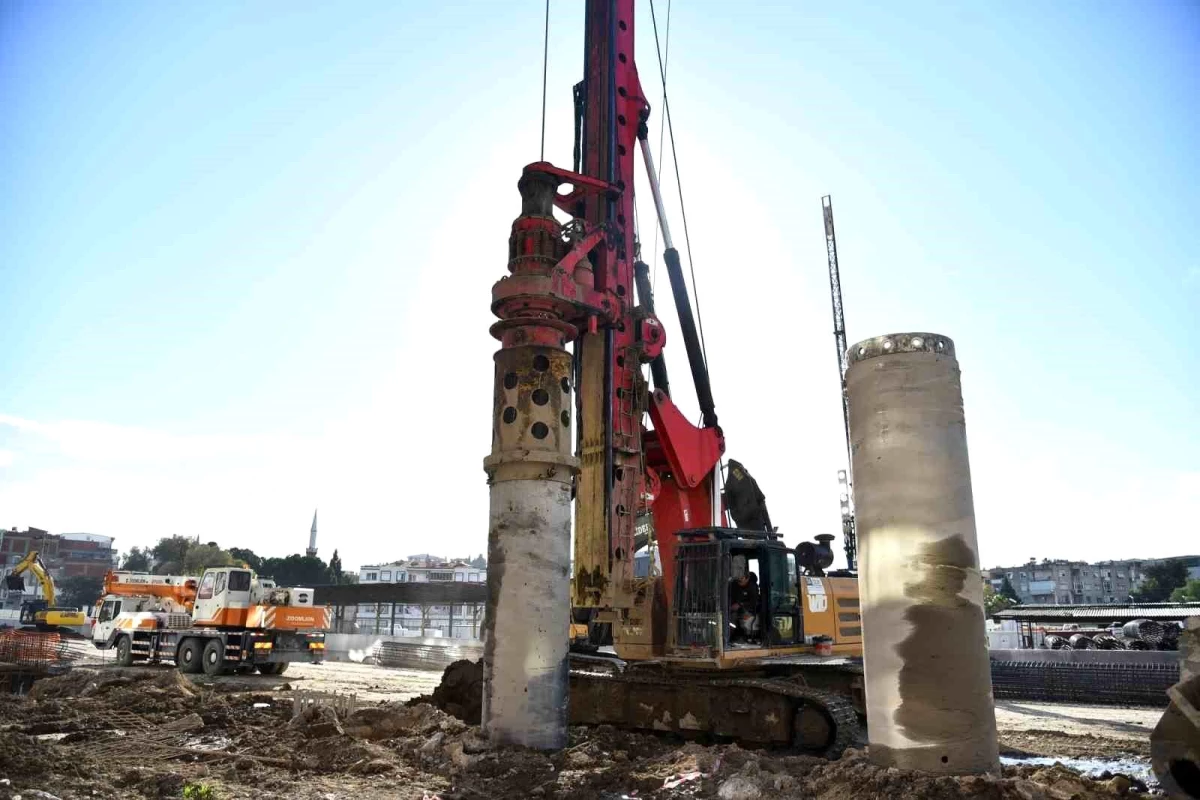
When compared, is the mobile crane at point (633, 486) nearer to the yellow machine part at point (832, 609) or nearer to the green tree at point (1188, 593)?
the yellow machine part at point (832, 609)

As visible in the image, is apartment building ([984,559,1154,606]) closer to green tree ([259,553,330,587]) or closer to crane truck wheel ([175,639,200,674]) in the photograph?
green tree ([259,553,330,587])

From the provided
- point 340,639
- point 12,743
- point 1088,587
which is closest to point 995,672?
point 12,743

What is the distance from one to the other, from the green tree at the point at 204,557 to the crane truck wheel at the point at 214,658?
194 ft

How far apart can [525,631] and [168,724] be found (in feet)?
19.1

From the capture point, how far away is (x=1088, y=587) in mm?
110812

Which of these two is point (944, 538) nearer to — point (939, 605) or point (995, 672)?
point (939, 605)

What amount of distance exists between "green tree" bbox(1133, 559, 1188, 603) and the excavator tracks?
9467 cm

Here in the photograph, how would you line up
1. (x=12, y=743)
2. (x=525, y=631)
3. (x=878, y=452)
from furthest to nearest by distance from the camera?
(x=525, y=631)
(x=12, y=743)
(x=878, y=452)

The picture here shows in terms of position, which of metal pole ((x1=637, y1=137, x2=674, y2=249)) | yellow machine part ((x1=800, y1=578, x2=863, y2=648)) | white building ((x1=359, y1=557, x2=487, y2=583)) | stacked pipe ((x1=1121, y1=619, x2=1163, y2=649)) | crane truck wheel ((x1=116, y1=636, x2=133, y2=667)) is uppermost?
metal pole ((x1=637, y1=137, x2=674, y2=249))

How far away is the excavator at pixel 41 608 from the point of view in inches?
1674

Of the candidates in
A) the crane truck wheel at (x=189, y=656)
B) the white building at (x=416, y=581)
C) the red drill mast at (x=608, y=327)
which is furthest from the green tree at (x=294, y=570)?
the red drill mast at (x=608, y=327)

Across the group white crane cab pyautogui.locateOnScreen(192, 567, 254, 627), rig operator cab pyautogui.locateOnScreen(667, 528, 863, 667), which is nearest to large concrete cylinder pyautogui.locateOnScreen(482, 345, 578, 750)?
rig operator cab pyautogui.locateOnScreen(667, 528, 863, 667)

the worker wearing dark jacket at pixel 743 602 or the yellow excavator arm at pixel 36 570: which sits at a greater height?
the yellow excavator arm at pixel 36 570

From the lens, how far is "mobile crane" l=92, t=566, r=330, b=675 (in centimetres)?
2538
